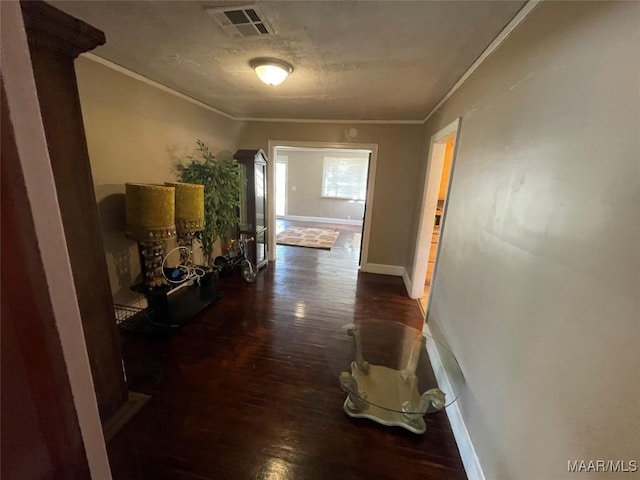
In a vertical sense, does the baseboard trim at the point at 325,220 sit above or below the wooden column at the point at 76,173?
below

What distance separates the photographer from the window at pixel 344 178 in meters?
8.03

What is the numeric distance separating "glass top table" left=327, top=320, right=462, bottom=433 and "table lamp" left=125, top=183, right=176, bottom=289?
1.75 metres

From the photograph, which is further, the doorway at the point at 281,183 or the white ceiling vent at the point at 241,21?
the doorway at the point at 281,183

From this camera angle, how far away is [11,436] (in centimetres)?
37

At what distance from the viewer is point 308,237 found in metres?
6.29

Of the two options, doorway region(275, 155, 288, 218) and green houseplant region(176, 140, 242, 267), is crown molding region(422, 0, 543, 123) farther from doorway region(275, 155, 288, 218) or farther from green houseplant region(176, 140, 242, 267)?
doorway region(275, 155, 288, 218)

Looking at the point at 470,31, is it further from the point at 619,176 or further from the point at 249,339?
the point at 249,339

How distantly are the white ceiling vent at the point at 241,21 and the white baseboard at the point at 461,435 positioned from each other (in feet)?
7.92

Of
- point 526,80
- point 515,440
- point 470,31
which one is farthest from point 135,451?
point 470,31

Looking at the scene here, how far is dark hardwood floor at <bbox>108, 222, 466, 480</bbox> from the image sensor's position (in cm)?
138

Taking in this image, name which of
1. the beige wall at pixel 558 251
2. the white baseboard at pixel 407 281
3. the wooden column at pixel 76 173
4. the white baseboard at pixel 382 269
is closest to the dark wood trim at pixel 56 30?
the wooden column at pixel 76 173

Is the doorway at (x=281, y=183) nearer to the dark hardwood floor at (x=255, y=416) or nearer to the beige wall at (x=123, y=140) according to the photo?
the beige wall at (x=123, y=140)

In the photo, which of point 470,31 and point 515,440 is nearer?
point 515,440

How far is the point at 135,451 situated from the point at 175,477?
24 cm
